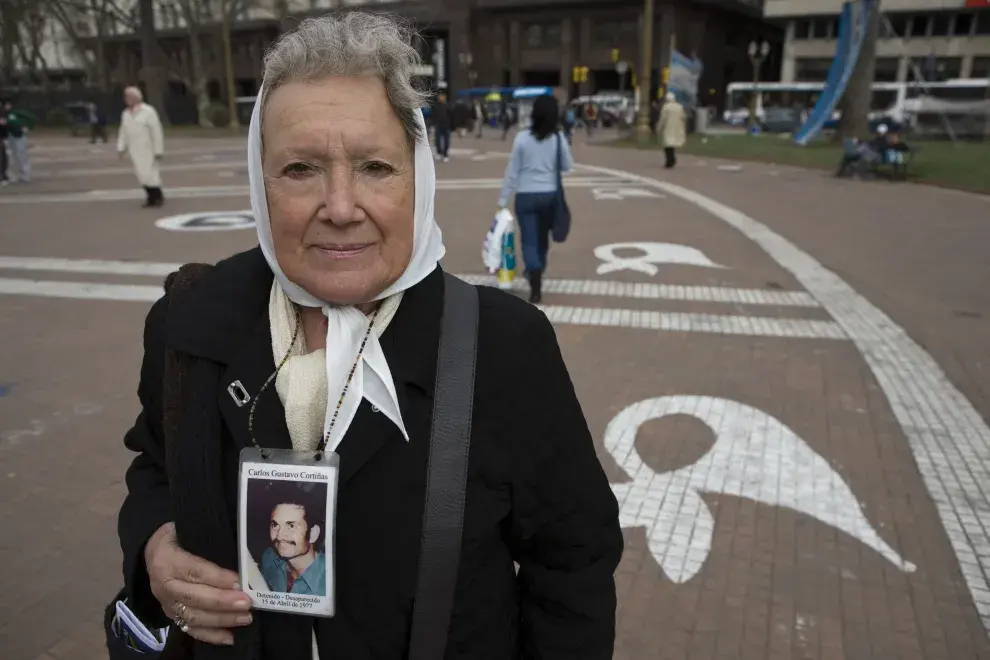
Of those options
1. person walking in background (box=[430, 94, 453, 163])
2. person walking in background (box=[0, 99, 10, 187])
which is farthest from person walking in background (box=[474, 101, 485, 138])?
person walking in background (box=[0, 99, 10, 187])

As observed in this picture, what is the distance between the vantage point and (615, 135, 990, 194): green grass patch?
16562 mm

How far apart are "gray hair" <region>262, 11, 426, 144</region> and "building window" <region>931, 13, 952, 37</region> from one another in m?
70.2

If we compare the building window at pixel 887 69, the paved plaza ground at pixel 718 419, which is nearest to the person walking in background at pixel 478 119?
the paved plaza ground at pixel 718 419

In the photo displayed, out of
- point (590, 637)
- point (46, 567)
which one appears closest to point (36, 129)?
point (46, 567)

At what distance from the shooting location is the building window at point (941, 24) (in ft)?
192

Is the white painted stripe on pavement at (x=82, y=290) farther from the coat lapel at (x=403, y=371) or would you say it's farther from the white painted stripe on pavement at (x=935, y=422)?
the coat lapel at (x=403, y=371)

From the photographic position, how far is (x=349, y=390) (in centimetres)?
127

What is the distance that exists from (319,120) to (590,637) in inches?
41.5

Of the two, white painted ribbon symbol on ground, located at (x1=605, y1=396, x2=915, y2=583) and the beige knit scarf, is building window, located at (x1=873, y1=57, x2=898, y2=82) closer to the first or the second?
white painted ribbon symbol on ground, located at (x1=605, y1=396, x2=915, y2=583)

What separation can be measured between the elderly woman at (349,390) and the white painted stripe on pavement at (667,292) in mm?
6148

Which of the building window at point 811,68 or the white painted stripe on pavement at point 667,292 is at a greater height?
the building window at point 811,68

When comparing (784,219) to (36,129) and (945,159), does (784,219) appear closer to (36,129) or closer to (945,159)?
(945,159)

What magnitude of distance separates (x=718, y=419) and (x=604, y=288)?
3.27m

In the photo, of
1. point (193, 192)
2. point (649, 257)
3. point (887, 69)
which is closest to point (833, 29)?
point (887, 69)
